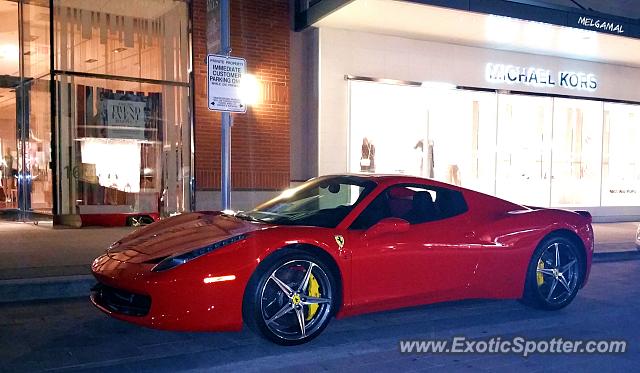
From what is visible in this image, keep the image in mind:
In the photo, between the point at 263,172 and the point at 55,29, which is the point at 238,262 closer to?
the point at 263,172

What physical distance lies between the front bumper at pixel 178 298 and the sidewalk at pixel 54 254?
213 cm

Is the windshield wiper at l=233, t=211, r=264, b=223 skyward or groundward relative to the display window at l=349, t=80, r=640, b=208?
groundward

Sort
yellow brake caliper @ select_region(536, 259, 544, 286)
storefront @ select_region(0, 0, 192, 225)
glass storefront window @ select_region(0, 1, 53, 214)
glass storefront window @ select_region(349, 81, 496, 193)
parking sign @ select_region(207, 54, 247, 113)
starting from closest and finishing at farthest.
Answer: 1. yellow brake caliper @ select_region(536, 259, 544, 286)
2. parking sign @ select_region(207, 54, 247, 113)
3. storefront @ select_region(0, 0, 192, 225)
4. glass storefront window @ select_region(0, 1, 53, 214)
5. glass storefront window @ select_region(349, 81, 496, 193)

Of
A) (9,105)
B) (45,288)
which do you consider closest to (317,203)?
(45,288)

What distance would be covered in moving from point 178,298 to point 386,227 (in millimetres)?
1840

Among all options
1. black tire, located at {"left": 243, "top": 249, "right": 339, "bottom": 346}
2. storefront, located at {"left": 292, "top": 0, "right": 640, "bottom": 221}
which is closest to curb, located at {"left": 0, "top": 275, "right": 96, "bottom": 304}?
black tire, located at {"left": 243, "top": 249, "right": 339, "bottom": 346}

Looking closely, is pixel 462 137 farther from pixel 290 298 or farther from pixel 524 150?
pixel 290 298

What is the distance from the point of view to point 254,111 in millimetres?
11789

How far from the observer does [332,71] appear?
12.2 metres

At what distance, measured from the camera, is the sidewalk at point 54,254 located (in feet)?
20.7

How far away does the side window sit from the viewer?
18.7 feet

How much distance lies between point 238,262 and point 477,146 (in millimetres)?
11545

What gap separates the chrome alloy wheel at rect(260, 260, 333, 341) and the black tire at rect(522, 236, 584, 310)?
8.00 feet

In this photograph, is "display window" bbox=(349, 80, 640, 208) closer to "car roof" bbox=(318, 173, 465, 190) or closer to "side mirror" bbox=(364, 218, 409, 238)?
"car roof" bbox=(318, 173, 465, 190)
